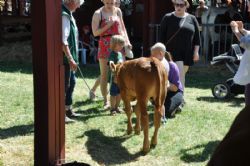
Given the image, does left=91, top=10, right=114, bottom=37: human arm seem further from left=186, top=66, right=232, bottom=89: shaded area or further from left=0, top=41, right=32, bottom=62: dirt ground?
left=0, top=41, right=32, bottom=62: dirt ground

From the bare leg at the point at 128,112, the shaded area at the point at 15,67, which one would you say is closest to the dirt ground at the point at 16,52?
the shaded area at the point at 15,67

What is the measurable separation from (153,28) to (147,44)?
19.6 inches

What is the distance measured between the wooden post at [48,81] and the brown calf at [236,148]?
3.29 m

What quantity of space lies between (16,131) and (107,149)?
4.61ft

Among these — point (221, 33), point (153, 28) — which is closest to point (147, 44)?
point (153, 28)

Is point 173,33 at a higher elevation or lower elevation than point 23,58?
higher

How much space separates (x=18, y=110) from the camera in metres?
7.86

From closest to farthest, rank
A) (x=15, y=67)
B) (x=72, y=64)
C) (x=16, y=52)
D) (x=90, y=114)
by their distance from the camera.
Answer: (x=72, y=64) → (x=90, y=114) → (x=15, y=67) → (x=16, y=52)

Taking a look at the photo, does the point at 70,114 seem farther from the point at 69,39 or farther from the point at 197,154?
the point at 197,154

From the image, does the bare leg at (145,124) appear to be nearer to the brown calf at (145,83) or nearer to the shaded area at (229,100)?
the brown calf at (145,83)

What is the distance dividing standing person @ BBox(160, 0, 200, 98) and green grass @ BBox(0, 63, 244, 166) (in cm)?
88

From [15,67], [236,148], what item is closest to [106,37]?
[236,148]

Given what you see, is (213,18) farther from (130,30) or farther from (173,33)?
(173,33)

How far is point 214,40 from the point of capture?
15102mm
